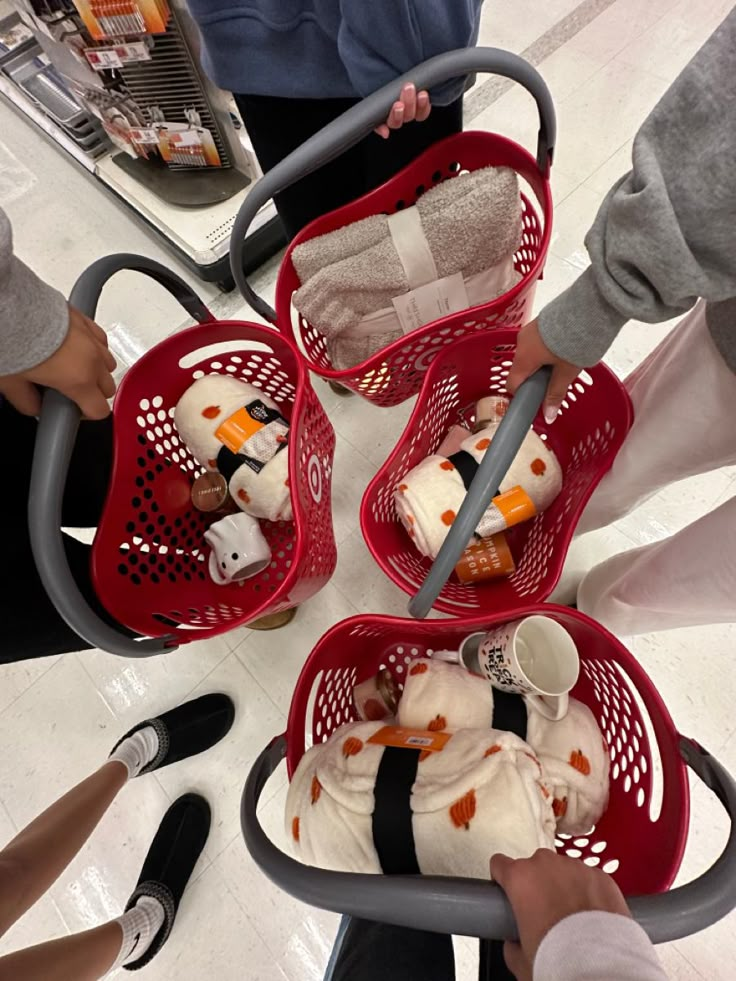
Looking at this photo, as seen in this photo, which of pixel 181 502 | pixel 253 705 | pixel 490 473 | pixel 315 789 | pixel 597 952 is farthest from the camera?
pixel 253 705

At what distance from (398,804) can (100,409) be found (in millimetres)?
562

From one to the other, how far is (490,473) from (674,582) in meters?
0.38

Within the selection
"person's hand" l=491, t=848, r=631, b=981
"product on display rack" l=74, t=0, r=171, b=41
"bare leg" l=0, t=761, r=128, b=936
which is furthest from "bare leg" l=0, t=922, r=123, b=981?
"product on display rack" l=74, t=0, r=171, b=41

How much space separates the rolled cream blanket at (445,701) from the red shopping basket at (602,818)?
64 millimetres

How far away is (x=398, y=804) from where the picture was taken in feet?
2.15

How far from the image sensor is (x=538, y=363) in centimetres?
60

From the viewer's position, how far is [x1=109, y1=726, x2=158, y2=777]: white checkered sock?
1.04 meters

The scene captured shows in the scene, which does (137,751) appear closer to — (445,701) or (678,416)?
(445,701)

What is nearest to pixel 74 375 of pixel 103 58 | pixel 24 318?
pixel 24 318

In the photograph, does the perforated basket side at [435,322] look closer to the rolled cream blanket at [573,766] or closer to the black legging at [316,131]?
the black legging at [316,131]

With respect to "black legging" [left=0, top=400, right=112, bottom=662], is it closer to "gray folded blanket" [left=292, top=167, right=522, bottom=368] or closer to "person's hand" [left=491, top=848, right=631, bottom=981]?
"gray folded blanket" [left=292, top=167, right=522, bottom=368]

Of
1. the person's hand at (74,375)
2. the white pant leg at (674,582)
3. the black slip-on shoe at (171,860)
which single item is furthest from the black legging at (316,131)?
A: the black slip-on shoe at (171,860)

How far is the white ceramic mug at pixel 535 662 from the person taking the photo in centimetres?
74

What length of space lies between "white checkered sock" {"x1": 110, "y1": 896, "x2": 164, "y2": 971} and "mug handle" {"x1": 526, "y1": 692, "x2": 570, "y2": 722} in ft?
2.41
